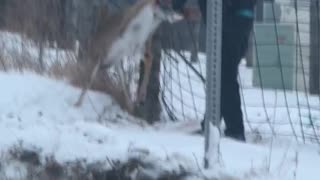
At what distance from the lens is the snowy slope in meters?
7.35

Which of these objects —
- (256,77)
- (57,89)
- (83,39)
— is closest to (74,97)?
(57,89)

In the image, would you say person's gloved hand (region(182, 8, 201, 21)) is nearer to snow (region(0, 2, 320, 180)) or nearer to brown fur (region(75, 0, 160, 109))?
brown fur (region(75, 0, 160, 109))

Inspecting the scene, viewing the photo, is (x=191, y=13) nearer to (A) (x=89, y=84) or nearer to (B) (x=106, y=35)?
(B) (x=106, y=35)

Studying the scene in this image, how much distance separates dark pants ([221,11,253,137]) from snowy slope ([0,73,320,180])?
9.1 inches

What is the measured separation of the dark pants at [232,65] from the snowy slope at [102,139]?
0.23 m

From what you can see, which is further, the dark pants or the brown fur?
the brown fur

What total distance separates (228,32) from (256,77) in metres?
5.92

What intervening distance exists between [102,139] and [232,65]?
1455 millimetres

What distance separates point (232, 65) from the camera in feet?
28.9

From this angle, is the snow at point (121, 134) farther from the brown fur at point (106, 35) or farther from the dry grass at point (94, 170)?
the brown fur at point (106, 35)

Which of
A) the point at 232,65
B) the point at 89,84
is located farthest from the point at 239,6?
the point at 89,84

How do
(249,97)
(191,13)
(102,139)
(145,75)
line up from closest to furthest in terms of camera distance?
(102,139)
(191,13)
(145,75)
(249,97)

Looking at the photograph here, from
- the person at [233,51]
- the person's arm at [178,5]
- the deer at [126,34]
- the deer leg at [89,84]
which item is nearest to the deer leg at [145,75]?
the deer at [126,34]

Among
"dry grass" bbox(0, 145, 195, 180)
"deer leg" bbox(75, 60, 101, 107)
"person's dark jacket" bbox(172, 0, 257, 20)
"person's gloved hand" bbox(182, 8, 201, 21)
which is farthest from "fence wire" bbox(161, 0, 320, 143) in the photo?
"dry grass" bbox(0, 145, 195, 180)
